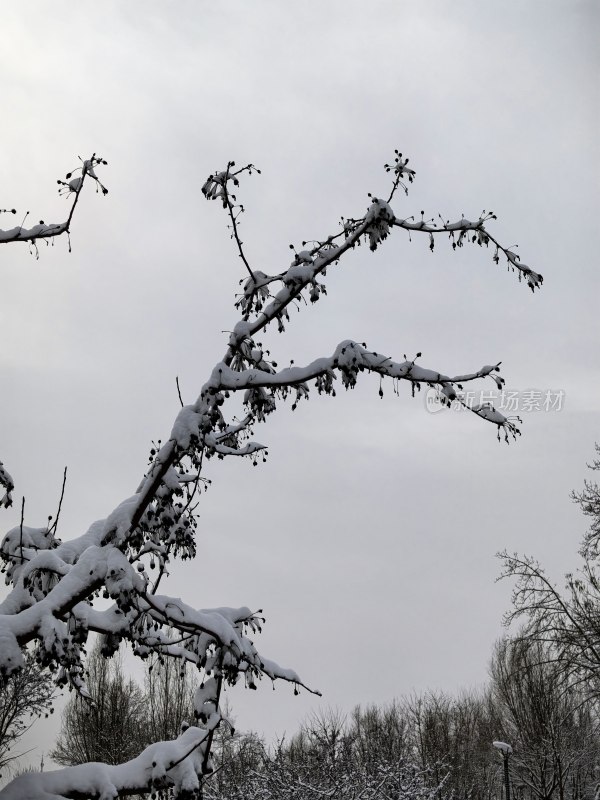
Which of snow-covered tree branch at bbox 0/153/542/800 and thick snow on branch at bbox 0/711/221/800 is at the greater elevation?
snow-covered tree branch at bbox 0/153/542/800

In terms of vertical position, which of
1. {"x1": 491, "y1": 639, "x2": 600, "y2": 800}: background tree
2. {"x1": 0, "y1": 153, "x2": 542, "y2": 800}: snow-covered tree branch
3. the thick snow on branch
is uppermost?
{"x1": 0, "y1": 153, "x2": 542, "y2": 800}: snow-covered tree branch

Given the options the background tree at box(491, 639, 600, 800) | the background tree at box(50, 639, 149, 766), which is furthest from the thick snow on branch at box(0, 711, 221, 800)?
the background tree at box(50, 639, 149, 766)

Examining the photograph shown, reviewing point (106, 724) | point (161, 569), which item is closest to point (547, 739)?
point (106, 724)

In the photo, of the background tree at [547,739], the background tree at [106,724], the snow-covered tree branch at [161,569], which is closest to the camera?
the snow-covered tree branch at [161,569]

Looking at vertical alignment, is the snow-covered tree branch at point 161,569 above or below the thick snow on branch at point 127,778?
above

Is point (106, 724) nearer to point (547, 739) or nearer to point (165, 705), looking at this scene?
point (165, 705)

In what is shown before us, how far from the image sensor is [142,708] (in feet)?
117

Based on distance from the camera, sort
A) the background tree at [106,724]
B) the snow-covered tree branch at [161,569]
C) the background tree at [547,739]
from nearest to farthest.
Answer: the snow-covered tree branch at [161,569] → the background tree at [547,739] → the background tree at [106,724]

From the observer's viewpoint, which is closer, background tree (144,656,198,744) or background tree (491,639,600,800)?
background tree (491,639,600,800)

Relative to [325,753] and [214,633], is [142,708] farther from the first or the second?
[214,633]

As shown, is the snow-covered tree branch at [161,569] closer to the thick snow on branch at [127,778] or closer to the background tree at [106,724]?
the thick snow on branch at [127,778]

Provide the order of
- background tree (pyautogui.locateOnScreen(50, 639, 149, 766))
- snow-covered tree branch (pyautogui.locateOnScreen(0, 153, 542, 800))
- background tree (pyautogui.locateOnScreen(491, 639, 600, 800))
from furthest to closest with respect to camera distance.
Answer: background tree (pyautogui.locateOnScreen(50, 639, 149, 766)) → background tree (pyautogui.locateOnScreen(491, 639, 600, 800)) → snow-covered tree branch (pyautogui.locateOnScreen(0, 153, 542, 800))

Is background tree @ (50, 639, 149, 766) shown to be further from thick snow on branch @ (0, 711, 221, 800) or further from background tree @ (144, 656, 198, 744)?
thick snow on branch @ (0, 711, 221, 800)

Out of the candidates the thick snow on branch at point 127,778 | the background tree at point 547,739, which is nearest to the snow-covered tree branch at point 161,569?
the thick snow on branch at point 127,778
